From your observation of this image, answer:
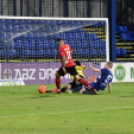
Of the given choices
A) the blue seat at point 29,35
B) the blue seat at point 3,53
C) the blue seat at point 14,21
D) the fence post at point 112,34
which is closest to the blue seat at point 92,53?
the fence post at point 112,34

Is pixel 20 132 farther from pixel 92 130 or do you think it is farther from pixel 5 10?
pixel 5 10

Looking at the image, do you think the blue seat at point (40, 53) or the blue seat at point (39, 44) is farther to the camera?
the blue seat at point (39, 44)

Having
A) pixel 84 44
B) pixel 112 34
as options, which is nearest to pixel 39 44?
pixel 84 44

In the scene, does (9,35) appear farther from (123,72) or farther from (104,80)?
(104,80)

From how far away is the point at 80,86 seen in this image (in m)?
10.3

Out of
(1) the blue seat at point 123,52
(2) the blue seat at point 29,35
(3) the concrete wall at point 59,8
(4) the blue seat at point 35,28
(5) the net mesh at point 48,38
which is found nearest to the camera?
(5) the net mesh at point 48,38

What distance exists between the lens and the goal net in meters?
14.6

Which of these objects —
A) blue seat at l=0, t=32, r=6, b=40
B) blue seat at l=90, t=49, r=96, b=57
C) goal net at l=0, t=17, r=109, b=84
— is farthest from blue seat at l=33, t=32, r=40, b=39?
blue seat at l=90, t=49, r=96, b=57

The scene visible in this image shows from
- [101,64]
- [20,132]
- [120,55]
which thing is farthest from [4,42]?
[20,132]

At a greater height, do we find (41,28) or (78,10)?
(78,10)

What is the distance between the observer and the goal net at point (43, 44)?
14594 millimetres

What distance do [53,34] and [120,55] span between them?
5.65 metres

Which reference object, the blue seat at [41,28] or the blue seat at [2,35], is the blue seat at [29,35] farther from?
→ the blue seat at [2,35]

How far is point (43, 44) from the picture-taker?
50.9 feet
